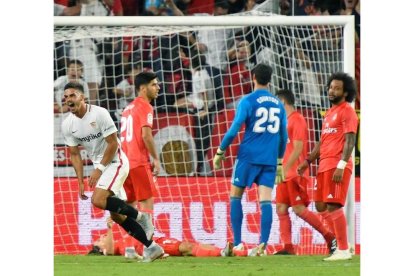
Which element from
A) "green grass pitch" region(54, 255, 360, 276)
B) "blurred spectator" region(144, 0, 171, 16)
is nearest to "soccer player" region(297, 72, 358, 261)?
"green grass pitch" region(54, 255, 360, 276)

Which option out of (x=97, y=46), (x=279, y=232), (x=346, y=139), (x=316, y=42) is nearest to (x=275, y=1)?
(x=316, y=42)

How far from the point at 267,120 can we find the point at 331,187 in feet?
3.03

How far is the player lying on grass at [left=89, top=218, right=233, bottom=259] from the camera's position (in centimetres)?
972

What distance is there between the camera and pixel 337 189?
9375 millimetres

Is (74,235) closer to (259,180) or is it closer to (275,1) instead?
(259,180)

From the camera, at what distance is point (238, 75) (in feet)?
40.9

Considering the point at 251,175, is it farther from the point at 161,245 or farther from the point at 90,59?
the point at 90,59

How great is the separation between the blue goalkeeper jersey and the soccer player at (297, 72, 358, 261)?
448 mm

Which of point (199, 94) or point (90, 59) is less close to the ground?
point (90, 59)

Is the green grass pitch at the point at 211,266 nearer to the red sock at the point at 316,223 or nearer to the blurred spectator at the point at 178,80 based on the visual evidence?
the red sock at the point at 316,223

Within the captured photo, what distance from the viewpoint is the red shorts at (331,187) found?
30.8ft

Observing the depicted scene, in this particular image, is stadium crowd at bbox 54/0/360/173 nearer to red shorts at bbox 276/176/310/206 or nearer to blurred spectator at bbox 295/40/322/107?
blurred spectator at bbox 295/40/322/107

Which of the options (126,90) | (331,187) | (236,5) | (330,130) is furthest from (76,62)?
(331,187)

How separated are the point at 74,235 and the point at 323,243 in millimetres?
2440
